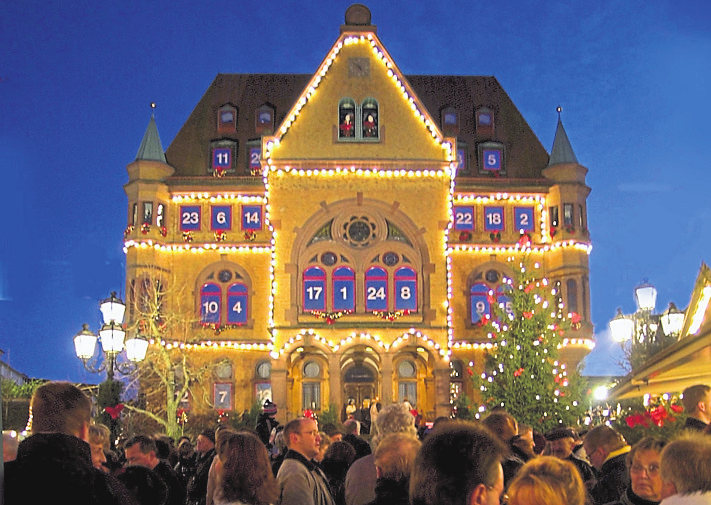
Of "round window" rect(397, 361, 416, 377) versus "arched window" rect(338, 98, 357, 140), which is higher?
"arched window" rect(338, 98, 357, 140)

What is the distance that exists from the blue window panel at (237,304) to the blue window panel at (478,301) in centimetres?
1036

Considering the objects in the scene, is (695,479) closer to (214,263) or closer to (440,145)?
(440,145)

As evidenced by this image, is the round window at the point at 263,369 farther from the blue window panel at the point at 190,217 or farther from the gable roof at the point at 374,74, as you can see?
the gable roof at the point at 374,74

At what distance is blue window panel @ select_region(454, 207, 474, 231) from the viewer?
44.6 meters

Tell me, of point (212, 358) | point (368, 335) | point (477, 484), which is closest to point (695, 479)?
point (477, 484)

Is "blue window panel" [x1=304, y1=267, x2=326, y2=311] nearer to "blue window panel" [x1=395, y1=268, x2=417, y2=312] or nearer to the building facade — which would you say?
the building facade

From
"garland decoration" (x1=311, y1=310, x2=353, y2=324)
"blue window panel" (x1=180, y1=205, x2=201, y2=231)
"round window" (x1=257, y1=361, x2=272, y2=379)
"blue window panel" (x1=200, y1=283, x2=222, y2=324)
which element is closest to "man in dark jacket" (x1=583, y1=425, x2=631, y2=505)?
"garland decoration" (x1=311, y1=310, x2=353, y2=324)

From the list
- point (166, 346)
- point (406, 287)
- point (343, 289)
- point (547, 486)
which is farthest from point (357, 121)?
point (547, 486)

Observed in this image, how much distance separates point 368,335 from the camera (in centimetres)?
3741

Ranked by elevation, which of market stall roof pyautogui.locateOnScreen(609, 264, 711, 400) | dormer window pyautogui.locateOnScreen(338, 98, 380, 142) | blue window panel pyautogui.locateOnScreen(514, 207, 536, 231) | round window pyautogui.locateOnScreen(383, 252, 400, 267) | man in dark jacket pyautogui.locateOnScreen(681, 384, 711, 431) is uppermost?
dormer window pyautogui.locateOnScreen(338, 98, 380, 142)

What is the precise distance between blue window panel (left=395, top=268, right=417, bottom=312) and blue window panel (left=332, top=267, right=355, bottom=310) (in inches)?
71.9

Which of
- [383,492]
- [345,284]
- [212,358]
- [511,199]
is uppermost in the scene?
[511,199]

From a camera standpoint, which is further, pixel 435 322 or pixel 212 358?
pixel 212 358

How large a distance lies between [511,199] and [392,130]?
8621mm
